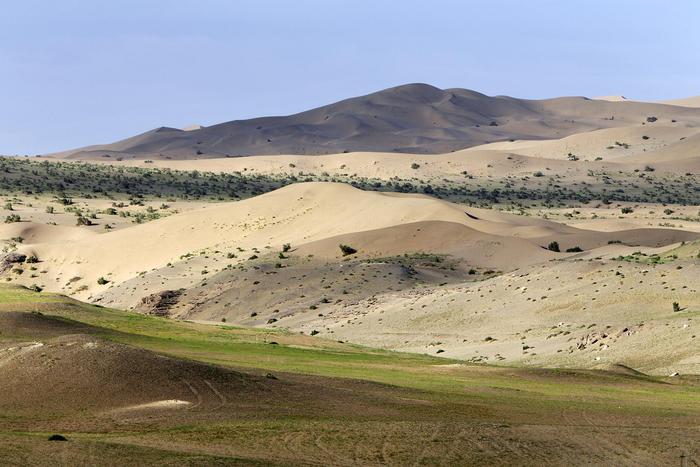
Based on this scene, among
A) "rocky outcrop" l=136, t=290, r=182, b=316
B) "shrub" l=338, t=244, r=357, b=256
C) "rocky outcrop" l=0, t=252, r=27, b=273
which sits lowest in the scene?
"rocky outcrop" l=136, t=290, r=182, b=316

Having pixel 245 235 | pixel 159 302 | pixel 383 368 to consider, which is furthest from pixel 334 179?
pixel 383 368

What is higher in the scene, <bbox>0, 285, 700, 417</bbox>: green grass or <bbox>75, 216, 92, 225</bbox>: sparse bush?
<bbox>75, 216, 92, 225</bbox>: sparse bush

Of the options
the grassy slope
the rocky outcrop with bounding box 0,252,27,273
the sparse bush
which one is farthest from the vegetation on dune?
the grassy slope

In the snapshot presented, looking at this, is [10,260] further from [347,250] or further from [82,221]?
[347,250]

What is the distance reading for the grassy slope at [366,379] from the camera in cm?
2116

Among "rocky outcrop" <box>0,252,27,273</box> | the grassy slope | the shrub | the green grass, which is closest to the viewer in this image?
the grassy slope

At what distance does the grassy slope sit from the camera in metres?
21.2

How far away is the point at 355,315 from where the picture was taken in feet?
196

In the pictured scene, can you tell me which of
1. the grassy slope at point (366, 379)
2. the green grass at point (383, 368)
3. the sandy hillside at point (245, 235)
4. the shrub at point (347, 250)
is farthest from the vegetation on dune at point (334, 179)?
the grassy slope at point (366, 379)

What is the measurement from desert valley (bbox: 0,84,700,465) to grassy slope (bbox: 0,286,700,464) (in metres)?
0.11

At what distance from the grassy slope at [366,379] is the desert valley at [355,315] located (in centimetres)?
11

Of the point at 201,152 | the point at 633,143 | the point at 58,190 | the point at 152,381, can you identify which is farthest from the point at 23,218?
the point at 201,152

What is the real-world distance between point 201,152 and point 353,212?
374ft

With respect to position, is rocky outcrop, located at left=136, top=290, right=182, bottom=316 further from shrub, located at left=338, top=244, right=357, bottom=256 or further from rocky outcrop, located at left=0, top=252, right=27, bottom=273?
rocky outcrop, located at left=0, top=252, right=27, bottom=273
